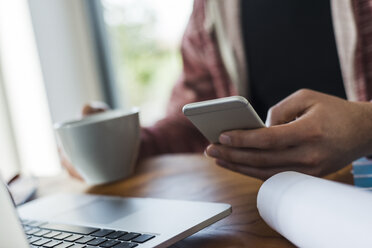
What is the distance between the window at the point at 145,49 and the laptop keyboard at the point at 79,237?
1.56m

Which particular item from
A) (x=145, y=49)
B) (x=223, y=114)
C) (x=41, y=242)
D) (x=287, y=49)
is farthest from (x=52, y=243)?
(x=145, y=49)

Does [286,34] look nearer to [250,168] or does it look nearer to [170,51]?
[250,168]

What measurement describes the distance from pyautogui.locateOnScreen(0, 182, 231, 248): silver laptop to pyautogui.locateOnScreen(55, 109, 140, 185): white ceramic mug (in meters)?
0.07

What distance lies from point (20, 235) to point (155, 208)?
0.18 m

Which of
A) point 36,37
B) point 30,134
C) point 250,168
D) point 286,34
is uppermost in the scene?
point 36,37

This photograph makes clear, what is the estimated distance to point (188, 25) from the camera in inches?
44.1

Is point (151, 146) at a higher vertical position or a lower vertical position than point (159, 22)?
lower

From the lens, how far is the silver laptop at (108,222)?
Result: 0.29m

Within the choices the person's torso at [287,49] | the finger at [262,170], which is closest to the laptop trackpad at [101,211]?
the finger at [262,170]

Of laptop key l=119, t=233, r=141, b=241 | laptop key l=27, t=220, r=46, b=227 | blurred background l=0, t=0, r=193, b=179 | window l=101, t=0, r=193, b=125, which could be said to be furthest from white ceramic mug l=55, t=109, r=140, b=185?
window l=101, t=0, r=193, b=125

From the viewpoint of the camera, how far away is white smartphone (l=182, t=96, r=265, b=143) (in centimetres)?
39

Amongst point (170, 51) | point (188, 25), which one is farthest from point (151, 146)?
point (170, 51)

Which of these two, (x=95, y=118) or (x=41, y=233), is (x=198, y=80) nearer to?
(x=95, y=118)

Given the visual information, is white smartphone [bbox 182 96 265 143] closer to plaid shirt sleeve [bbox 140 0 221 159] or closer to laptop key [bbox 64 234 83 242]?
laptop key [bbox 64 234 83 242]
